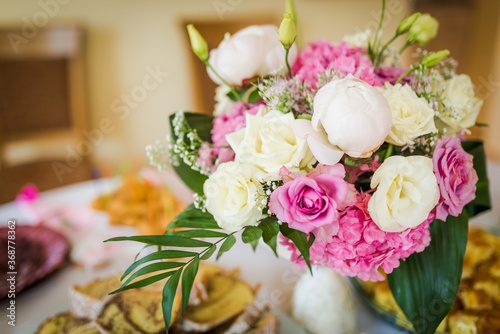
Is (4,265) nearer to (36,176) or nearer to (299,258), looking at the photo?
(299,258)

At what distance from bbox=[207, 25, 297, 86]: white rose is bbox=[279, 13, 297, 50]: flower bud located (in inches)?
2.0

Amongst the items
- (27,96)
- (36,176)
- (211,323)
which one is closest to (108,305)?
(211,323)

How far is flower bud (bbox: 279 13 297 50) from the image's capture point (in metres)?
0.43

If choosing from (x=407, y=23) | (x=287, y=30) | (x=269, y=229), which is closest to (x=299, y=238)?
(x=269, y=229)

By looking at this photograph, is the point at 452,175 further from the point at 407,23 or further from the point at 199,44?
the point at 199,44

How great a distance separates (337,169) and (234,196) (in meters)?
0.12

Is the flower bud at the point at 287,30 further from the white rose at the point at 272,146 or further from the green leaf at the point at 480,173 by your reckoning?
the green leaf at the point at 480,173

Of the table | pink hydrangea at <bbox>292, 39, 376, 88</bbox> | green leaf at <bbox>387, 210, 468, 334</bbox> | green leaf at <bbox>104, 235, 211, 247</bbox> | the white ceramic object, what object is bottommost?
the table

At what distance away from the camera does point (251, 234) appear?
412 millimetres

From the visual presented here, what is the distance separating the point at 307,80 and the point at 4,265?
70cm

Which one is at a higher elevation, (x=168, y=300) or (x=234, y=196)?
(x=234, y=196)

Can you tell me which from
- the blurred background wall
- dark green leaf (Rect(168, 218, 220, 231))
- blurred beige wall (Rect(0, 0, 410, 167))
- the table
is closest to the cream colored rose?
dark green leaf (Rect(168, 218, 220, 231))

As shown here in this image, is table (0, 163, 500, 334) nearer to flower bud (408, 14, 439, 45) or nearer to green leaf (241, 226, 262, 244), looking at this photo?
green leaf (241, 226, 262, 244)

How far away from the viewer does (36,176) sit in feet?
5.92
